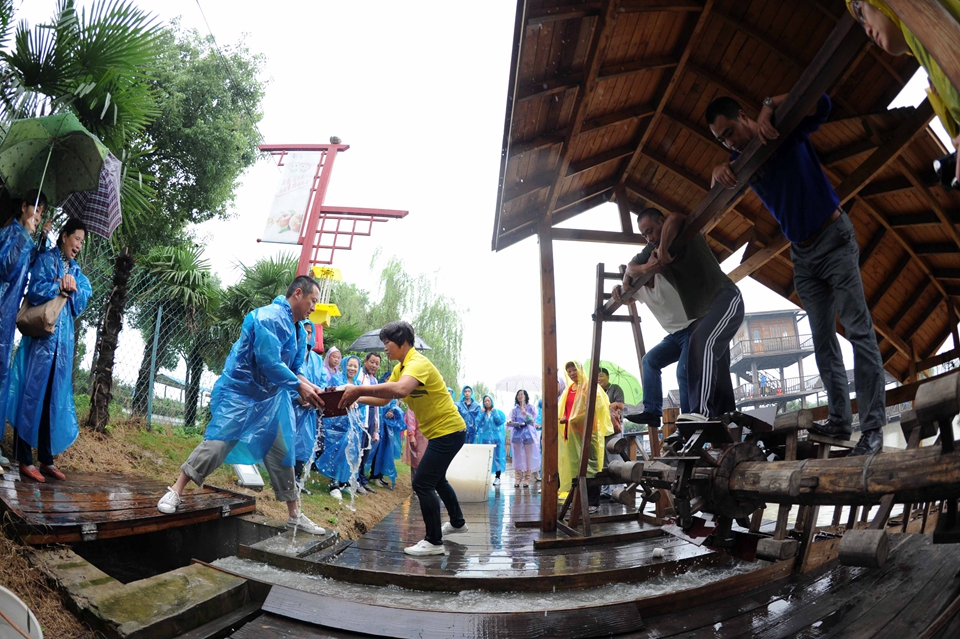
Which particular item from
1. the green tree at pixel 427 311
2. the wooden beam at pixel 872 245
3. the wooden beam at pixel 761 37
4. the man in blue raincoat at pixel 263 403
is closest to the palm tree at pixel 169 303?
the man in blue raincoat at pixel 263 403

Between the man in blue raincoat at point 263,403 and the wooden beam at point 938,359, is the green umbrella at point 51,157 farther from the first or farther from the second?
the wooden beam at point 938,359

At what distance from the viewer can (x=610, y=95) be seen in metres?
4.82

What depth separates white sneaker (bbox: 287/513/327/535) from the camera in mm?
4277

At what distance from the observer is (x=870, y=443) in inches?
100

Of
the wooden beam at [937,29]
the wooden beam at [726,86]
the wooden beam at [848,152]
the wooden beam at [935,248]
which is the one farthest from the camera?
the wooden beam at [935,248]

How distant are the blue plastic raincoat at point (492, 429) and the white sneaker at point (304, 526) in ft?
29.1

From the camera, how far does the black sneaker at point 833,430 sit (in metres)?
2.94

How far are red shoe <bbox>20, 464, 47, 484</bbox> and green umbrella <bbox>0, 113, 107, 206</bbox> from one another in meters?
2.18

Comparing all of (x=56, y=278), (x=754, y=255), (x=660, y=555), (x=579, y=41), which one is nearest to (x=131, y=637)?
(x=660, y=555)

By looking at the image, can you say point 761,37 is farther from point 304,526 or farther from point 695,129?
point 304,526

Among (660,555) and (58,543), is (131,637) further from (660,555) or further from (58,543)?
(660,555)

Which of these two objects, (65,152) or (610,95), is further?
(610,95)

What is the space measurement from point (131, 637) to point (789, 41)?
5511 millimetres

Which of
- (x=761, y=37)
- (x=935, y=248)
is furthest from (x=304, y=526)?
(x=935, y=248)
